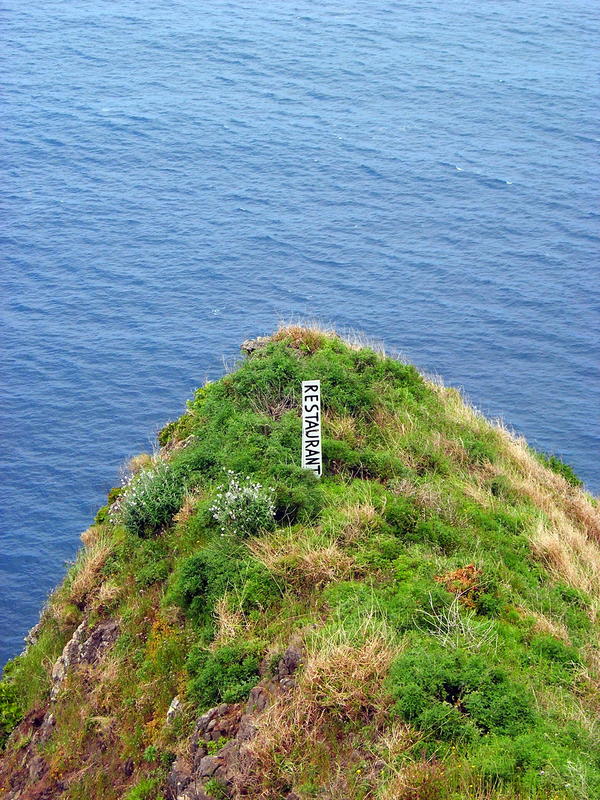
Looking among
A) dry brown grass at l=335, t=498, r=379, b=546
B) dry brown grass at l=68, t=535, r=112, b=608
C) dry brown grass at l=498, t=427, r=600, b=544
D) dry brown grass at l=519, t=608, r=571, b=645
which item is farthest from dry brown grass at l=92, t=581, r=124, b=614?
dry brown grass at l=498, t=427, r=600, b=544

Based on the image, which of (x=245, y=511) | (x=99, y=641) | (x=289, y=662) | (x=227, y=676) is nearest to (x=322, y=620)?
(x=289, y=662)

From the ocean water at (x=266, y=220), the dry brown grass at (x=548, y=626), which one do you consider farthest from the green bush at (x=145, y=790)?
the ocean water at (x=266, y=220)

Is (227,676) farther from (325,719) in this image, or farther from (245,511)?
(245,511)

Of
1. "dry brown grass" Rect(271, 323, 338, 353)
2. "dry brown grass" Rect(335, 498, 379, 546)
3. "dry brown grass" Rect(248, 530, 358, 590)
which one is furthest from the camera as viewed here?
"dry brown grass" Rect(271, 323, 338, 353)

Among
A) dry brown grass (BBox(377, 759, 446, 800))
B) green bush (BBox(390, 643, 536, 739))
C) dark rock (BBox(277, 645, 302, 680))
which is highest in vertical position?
dark rock (BBox(277, 645, 302, 680))

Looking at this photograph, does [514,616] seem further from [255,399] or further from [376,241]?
[376,241]

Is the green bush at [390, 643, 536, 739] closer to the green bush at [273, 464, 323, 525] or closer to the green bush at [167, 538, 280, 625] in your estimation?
the green bush at [167, 538, 280, 625]

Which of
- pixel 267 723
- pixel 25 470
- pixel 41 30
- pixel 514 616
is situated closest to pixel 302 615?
pixel 267 723
